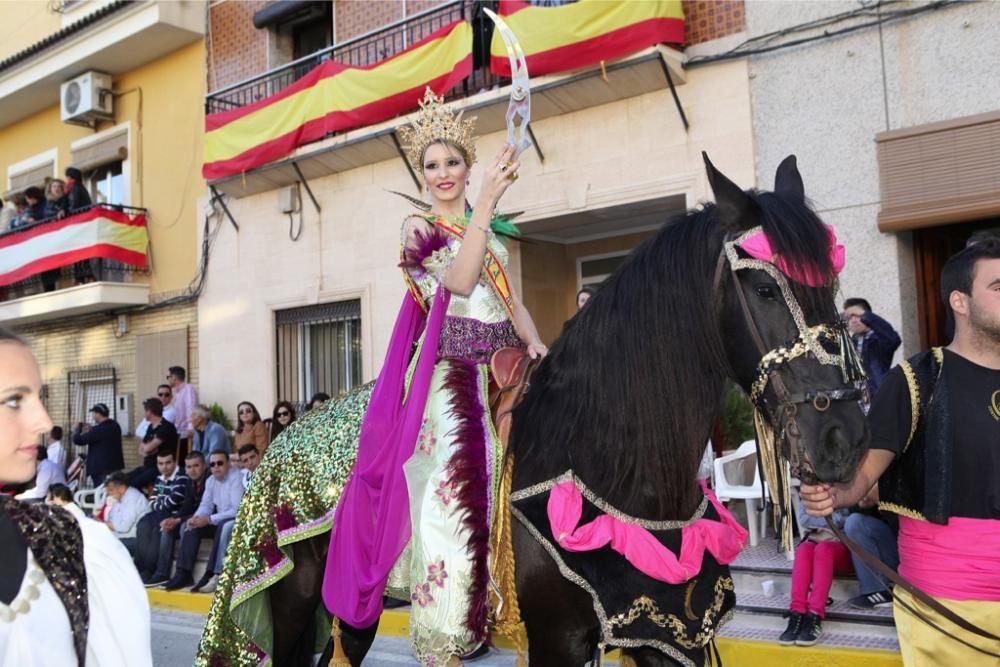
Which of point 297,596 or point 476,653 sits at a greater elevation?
point 297,596

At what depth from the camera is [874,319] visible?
676cm

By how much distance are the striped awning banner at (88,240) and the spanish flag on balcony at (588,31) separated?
8382 millimetres

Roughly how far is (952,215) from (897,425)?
18.3ft

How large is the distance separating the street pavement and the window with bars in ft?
15.5

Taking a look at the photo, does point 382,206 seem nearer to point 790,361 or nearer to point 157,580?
point 157,580

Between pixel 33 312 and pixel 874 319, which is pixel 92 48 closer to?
pixel 33 312

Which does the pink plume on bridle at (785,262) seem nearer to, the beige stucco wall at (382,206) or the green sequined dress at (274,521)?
the green sequined dress at (274,521)

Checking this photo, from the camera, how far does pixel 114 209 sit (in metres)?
15.5

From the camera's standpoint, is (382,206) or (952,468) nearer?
(952,468)

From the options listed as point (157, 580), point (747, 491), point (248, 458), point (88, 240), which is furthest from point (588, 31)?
point (88, 240)

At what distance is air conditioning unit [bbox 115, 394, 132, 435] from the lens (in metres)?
15.7

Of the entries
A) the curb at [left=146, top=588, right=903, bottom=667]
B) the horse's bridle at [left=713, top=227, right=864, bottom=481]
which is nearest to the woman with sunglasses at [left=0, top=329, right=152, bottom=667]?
the horse's bridle at [left=713, top=227, right=864, bottom=481]

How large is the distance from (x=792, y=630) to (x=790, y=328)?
11.7 feet

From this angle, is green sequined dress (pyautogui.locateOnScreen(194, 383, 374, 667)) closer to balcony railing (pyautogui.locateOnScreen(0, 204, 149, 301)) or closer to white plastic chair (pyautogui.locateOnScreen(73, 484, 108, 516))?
white plastic chair (pyautogui.locateOnScreen(73, 484, 108, 516))
